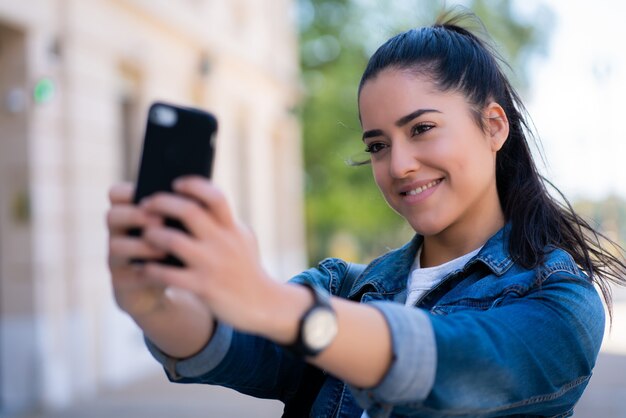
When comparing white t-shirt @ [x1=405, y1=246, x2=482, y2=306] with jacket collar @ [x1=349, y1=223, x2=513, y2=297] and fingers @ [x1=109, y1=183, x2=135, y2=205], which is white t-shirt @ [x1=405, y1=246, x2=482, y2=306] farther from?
fingers @ [x1=109, y1=183, x2=135, y2=205]

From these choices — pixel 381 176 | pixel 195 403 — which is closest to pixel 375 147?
pixel 381 176

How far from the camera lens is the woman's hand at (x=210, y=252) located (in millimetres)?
958

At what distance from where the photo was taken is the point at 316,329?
3.40 feet

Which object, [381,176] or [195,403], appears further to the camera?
[195,403]

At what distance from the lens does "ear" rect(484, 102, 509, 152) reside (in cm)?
163

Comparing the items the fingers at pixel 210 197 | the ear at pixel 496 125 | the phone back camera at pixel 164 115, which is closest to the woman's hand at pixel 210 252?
the fingers at pixel 210 197

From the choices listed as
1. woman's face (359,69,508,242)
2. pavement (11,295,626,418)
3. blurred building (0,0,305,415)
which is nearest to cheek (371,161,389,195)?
woman's face (359,69,508,242)

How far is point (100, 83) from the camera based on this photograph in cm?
864

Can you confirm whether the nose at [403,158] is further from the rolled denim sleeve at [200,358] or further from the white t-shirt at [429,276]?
the rolled denim sleeve at [200,358]

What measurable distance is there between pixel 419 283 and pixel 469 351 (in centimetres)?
52

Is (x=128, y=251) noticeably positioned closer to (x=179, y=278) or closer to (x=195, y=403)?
(x=179, y=278)

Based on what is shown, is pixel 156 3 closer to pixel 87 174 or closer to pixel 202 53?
pixel 202 53

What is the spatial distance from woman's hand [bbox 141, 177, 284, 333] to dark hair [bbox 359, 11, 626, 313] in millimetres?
667

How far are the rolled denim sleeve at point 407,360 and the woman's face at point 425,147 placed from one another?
465 millimetres
